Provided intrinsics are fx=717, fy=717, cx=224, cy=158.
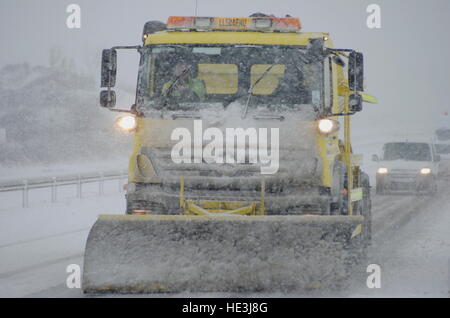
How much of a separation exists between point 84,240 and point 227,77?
509 cm

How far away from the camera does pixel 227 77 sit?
872 centimetres

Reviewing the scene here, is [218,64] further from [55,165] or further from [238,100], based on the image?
[55,165]

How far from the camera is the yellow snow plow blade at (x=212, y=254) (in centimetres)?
713

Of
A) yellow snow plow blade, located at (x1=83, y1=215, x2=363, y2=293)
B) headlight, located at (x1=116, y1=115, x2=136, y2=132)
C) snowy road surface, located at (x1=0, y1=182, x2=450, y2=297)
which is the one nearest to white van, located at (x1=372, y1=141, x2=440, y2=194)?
snowy road surface, located at (x1=0, y1=182, x2=450, y2=297)

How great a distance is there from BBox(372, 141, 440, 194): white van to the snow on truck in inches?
568

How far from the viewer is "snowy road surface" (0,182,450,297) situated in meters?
7.91

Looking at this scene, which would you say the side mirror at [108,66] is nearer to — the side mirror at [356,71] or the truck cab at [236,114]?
the truck cab at [236,114]

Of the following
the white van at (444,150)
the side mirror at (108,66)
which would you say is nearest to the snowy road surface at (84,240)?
the side mirror at (108,66)

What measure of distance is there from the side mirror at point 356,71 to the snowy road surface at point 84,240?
7.50ft

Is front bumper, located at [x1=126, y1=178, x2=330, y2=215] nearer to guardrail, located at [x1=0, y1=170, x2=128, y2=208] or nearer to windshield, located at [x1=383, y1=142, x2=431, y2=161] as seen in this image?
guardrail, located at [x1=0, y1=170, x2=128, y2=208]

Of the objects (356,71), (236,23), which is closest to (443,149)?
(236,23)

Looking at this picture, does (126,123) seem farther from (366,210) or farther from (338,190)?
(366,210)
